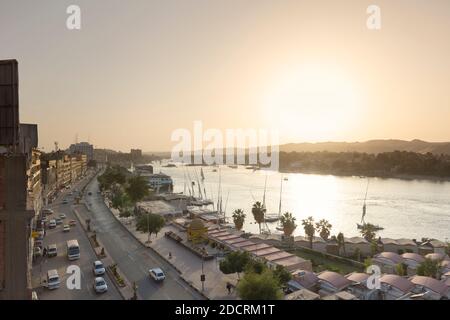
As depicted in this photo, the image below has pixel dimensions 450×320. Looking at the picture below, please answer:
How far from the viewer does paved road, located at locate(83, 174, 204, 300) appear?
1417 cm

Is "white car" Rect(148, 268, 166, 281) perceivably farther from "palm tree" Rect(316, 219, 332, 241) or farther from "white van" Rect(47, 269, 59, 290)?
"palm tree" Rect(316, 219, 332, 241)

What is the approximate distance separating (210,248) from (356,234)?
21.2 m

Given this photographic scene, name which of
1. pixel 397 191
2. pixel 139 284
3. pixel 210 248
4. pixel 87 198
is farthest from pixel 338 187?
pixel 139 284

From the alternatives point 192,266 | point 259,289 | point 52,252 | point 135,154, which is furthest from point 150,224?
point 135,154

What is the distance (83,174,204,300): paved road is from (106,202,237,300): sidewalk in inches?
15.6

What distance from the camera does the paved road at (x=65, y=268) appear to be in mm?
13859

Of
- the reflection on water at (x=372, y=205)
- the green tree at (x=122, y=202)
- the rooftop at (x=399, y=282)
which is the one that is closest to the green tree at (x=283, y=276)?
the rooftop at (x=399, y=282)

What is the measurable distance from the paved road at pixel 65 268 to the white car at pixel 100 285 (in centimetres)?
19

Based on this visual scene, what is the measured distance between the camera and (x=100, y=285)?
1424 cm

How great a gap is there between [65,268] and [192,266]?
653 cm

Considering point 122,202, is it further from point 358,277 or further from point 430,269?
point 430,269

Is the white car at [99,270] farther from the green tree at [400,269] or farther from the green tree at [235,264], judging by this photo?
the green tree at [400,269]
